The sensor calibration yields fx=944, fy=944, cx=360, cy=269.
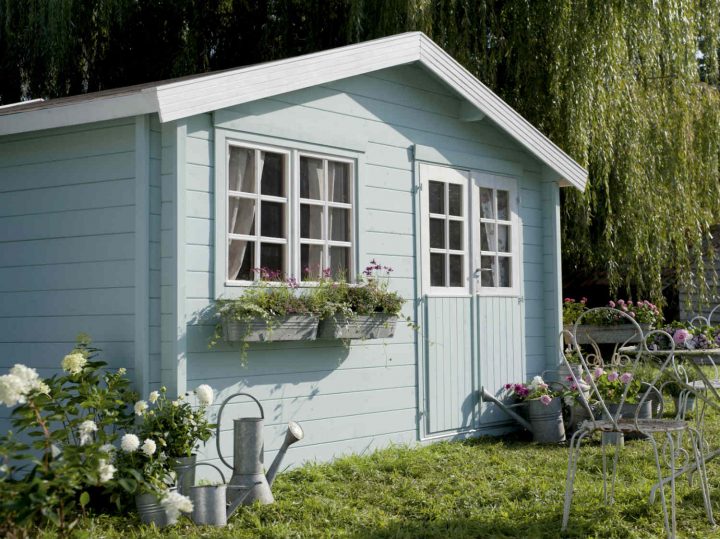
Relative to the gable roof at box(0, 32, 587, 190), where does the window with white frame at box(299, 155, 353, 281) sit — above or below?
below

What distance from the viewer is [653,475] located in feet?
21.1

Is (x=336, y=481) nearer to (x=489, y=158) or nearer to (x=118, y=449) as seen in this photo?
(x=118, y=449)

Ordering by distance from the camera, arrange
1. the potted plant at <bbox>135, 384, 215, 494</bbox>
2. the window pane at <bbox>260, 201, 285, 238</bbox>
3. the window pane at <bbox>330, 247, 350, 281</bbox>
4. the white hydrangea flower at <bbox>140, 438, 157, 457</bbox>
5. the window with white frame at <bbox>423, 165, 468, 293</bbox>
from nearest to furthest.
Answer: the white hydrangea flower at <bbox>140, 438, 157, 457</bbox>, the potted plant at <bbox>135, 384, 215, 494</bbox>, the window pane at <bbox>260, 201, 285, 238</bbox>, the window pane at <bbox>330, 247, 350, 281</bbox>, the window with white frame at <bbox>423, 165, 468, 293</bbox>

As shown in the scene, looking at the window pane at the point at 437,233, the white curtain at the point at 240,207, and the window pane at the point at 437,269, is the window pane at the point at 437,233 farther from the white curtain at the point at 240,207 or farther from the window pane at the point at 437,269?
the white curtain at the point at 240,207

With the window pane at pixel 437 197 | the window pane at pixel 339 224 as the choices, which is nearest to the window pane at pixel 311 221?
the window pane at pixel 339 224

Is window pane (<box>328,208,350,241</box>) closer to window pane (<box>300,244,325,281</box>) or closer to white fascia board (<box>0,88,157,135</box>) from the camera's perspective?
window pane (<box>300,244,325,281</box>)

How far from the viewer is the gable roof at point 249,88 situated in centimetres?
577

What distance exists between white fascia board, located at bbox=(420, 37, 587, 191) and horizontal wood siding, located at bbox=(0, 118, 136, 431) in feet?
9.45

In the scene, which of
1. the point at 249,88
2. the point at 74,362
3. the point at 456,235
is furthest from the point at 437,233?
the point at 74,362

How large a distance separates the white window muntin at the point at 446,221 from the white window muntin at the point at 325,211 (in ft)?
2.91

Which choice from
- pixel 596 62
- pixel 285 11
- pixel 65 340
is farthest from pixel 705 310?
pixel 65 340

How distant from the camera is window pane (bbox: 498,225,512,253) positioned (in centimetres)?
866

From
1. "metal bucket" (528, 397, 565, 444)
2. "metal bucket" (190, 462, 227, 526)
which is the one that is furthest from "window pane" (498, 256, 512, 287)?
"metal bucket" (190, 462, 227, 526)

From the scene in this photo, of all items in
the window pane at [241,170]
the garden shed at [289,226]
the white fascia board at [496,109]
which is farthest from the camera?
the white fascia board at [496,109]
